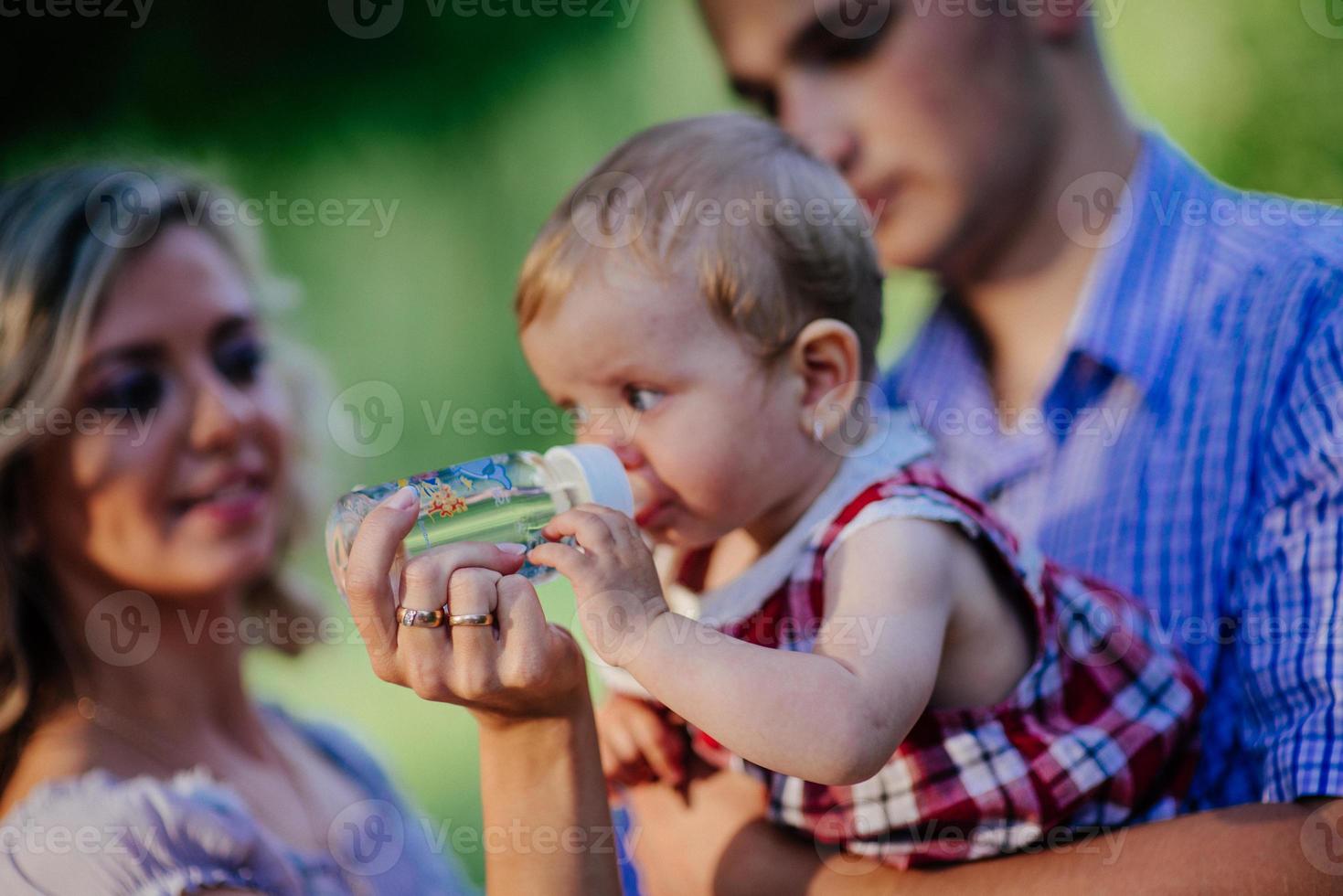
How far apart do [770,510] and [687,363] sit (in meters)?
0.22

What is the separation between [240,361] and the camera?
6.05ft

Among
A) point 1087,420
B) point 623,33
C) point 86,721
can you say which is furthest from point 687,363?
point 623,33

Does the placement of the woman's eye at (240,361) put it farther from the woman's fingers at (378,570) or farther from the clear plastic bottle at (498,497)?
the woman's fingers at (378,570)

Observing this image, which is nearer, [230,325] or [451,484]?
[451,484]

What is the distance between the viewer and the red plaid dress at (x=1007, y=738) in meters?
1.15

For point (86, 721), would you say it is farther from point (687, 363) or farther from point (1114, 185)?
point (1114, 185)

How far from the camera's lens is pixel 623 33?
2.81 metres

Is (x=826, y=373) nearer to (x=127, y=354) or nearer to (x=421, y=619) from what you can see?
(x=421, y=619)

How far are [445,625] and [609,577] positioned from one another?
0.54ft

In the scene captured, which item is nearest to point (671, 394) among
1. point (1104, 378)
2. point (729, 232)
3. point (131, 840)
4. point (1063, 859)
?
point (729, 232)

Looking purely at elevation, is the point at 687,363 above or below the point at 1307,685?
above

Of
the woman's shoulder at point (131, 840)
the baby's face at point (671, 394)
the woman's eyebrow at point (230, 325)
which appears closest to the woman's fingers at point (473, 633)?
the baby's face at point (671, 394)

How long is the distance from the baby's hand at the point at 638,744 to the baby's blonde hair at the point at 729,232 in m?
0.47

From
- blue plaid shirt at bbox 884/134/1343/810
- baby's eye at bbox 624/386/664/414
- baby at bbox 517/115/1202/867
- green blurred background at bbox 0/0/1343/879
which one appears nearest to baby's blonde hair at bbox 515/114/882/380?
baby at bbox 517/115/1202/867
